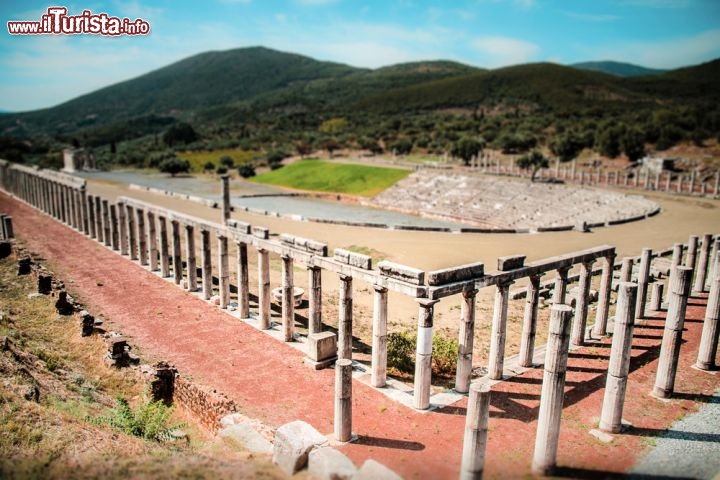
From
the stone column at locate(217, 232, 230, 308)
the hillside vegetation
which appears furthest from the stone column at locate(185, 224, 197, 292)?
the hillside vegetation

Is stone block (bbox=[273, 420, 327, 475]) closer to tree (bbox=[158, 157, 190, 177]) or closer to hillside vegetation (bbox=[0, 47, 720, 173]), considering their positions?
hillside vegetation (bbox=[0, 47, 720, 173])

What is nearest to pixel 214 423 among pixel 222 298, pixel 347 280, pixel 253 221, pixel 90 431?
pixel 90 431

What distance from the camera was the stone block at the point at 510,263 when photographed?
14.0 metres

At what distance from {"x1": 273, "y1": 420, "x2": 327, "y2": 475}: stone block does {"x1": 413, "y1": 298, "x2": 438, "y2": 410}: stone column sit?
361 cm

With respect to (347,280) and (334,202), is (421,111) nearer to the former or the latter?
(334,202)

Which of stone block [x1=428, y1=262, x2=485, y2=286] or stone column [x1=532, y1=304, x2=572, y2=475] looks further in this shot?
stone block [x1=428, y1=262, x2=485, y2=286]

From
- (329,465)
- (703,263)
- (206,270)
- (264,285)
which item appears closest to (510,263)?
(329,465)

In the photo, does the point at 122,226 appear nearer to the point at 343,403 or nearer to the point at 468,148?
the point at 343,403

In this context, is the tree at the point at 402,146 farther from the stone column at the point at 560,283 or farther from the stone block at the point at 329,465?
the stone block at the point at 329,465

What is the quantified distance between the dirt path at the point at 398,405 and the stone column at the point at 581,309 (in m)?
0.49

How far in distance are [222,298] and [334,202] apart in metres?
43.1

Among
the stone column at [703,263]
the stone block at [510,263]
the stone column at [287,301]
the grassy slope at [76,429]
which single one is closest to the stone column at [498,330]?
the stone block at [510,263]

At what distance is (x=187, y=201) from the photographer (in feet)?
179

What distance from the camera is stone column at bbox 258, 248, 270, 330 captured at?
18000 mm
